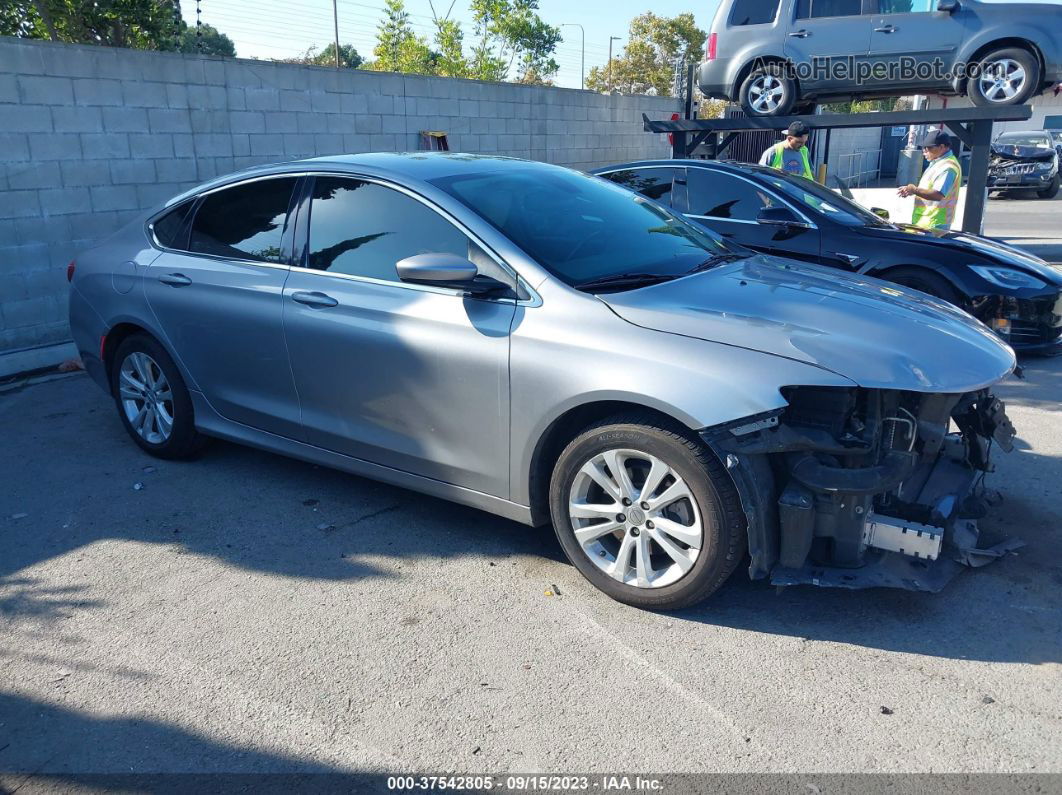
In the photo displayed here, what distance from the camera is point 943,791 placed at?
2.64 meters

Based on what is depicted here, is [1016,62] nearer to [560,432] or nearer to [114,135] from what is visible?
[560,432]

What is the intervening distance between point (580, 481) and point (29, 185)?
6094 mm

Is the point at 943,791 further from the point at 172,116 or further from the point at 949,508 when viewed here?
the point at 172,116

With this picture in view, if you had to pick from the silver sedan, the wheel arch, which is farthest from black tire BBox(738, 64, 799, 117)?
the wheel arch

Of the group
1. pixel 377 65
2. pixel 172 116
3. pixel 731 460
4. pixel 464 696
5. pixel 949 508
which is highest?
pixel 377 65

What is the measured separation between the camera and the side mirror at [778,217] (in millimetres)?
7465

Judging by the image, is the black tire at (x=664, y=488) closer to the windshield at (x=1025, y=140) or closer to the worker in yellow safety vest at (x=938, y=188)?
the worker in yellow safety vest at (x=938, y=188)

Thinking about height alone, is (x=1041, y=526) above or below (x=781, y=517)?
below

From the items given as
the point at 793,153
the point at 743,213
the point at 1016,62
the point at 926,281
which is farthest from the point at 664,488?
the point at 1016,62

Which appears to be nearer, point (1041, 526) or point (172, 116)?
point (1041, 526)

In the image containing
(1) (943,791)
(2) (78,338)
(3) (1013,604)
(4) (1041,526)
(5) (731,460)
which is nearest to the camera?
(1) (943,791)

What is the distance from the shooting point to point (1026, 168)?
2286 centimetres

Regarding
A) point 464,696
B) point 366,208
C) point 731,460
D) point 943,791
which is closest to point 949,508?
point 731,460

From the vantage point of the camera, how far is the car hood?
10.9 feet
